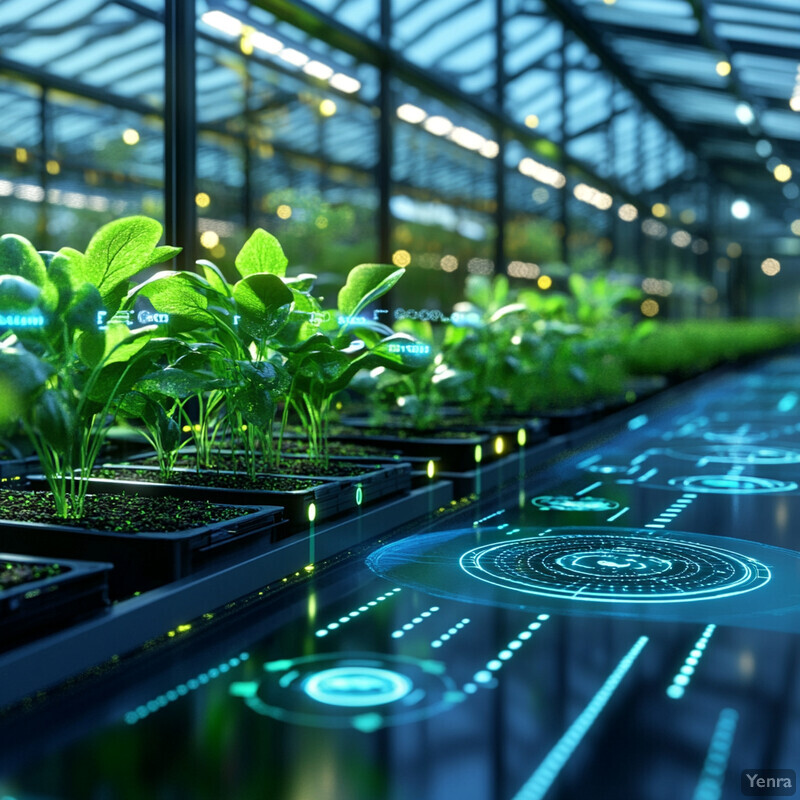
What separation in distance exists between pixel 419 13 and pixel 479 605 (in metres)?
5.18

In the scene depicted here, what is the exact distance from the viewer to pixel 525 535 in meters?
3.00

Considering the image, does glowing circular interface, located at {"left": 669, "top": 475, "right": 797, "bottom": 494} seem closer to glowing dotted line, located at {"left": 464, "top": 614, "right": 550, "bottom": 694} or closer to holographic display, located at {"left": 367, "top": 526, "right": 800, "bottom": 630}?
holographic display, located at {"left": 367, "top": 526, "right": 800, "bottom": 630}

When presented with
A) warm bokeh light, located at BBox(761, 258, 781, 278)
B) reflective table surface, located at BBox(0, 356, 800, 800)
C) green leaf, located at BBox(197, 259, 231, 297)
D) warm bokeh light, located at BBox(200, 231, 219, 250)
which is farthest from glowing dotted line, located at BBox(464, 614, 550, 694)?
warm bokeh light, located at BBox(761, 258, 781, 278)

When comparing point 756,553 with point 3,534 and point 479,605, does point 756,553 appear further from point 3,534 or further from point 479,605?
point 3,534

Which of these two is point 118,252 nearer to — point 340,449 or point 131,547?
point 131,547

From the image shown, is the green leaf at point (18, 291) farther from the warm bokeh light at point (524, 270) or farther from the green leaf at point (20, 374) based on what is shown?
the warm bokeh light at point (524, 270)

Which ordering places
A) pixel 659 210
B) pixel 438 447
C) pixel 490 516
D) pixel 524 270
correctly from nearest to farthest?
1. pixel 490 516
2. pixel 438 447
3. pixel 524 270
4. pixel 659 210

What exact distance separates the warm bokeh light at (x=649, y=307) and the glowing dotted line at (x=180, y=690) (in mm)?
13344

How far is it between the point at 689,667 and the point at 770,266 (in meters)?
28.9

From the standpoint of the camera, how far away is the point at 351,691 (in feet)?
5.64

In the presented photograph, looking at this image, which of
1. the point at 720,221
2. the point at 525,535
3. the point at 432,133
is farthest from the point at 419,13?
the point at 720,221

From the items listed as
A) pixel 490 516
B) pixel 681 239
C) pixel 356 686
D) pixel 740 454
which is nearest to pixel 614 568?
pixel 490 516

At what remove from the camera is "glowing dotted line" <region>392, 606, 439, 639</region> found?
6.68 ft

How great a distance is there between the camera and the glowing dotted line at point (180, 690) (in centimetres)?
162
